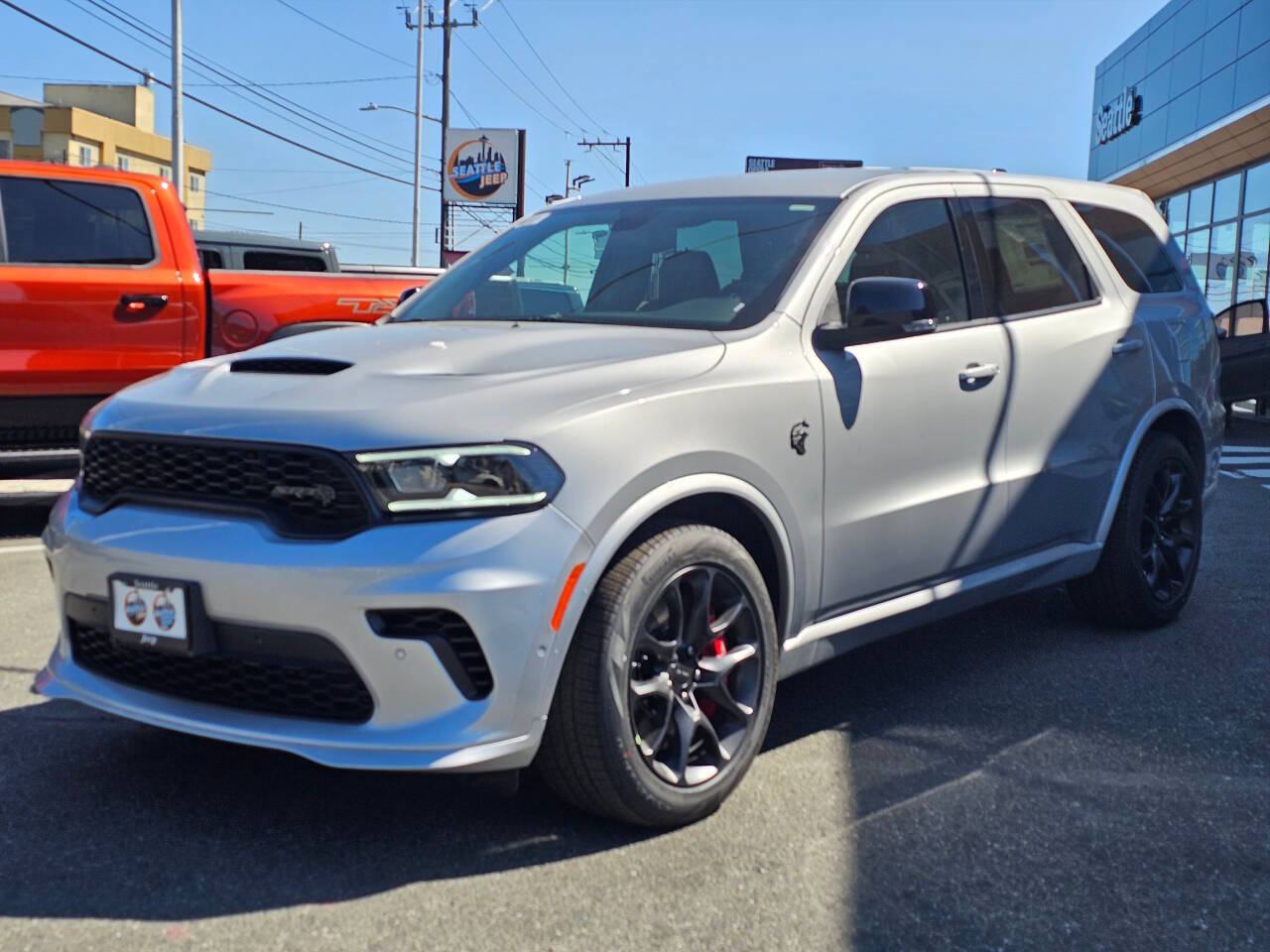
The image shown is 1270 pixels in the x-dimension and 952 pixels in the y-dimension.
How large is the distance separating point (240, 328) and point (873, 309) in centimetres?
528

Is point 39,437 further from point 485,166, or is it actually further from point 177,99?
point 485,166

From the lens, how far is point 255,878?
318 cm

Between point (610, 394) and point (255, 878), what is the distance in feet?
4.55

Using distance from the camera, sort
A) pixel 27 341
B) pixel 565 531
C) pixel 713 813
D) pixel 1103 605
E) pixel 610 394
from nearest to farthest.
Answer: pixel 565 531
pixel 610 394
pixel 713 813
pixel 1103 605
pixel 27 341

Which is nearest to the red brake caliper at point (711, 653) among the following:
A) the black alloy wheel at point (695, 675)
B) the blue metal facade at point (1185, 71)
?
the black alloy wheel at point (695, 675)

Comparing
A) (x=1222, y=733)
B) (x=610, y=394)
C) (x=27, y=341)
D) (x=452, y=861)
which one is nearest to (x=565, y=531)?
(x=610, y=394)

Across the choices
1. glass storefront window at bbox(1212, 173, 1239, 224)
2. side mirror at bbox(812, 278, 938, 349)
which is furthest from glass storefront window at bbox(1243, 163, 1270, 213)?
side mirror at bbox(812, 278, 938, 349)

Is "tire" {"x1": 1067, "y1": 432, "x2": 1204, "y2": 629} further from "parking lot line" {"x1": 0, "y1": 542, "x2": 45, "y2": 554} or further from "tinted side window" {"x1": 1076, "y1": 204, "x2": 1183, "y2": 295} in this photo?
"parking lot line" {"x1": 0, "y1": 542, "x2": 45, "y2": 554}

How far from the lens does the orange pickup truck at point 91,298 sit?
7.42m

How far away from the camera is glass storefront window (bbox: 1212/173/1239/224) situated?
94.7 ft

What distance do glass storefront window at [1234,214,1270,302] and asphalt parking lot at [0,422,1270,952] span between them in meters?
23.9

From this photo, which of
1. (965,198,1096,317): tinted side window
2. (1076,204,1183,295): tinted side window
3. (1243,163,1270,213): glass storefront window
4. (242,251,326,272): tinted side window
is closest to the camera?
(965,198,1096,317): tinted side window

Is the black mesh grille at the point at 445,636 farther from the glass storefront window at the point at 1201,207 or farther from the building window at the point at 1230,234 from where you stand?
the glass storefront window at the point at 1201,207

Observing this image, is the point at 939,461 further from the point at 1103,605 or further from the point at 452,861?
the point at 452,861
